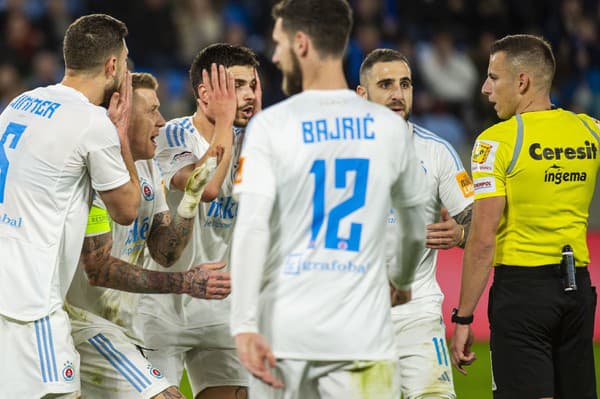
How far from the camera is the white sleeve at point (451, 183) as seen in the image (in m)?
6.47

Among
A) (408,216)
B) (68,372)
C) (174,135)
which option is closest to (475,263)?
(408,216)

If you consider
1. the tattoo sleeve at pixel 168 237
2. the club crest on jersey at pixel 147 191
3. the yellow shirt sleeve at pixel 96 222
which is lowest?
the tattoo sleeve at pixel 168 237

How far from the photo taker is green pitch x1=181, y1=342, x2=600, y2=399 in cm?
875

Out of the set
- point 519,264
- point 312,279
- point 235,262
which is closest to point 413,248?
point 312,279

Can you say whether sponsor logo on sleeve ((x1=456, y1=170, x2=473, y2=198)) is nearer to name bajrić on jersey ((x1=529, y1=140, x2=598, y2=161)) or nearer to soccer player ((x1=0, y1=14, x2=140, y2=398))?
name bajrić on jersey ((x1=529, y1=140, x2=598, y2=161))

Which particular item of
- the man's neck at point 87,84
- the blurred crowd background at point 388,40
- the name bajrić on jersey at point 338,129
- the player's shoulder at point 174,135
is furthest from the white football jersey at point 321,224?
the blurred crowd background at point 388,40

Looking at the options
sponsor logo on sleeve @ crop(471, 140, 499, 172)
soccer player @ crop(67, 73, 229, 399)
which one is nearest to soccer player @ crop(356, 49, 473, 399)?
sponsor logo on sleeve @ crop(471, 140, 499, 172)

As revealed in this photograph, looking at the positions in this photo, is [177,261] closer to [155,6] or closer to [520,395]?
[520,395]

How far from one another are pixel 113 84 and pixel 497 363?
8.13 ft

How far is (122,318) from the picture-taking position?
230 inches

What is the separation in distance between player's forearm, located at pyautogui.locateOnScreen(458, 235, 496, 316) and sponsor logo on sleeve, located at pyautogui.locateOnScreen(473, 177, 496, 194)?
→ 24 centimetres

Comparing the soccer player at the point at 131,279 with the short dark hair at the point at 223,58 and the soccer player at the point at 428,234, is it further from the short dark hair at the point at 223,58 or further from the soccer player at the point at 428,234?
the soccer player at the point at 428,234

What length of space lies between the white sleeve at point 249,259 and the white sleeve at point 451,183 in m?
2.56

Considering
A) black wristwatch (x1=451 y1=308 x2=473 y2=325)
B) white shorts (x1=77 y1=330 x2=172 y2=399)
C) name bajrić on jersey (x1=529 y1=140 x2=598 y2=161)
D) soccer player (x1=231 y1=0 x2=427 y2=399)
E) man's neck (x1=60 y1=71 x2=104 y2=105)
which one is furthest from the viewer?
black wristwatch (x1=451 y1=308 x2=473 y2=325)
